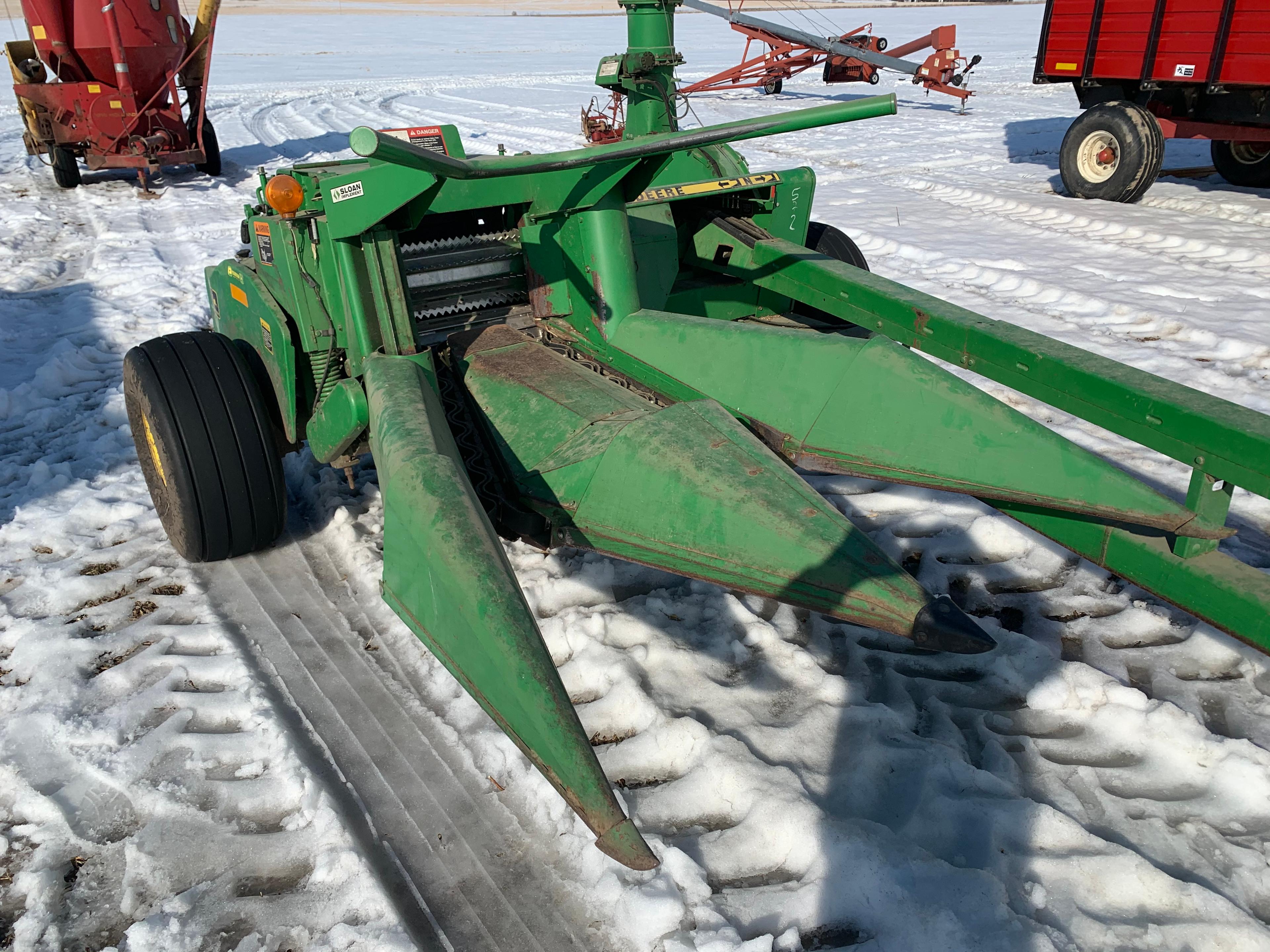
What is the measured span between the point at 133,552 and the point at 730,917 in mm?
2938

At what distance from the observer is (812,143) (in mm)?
14477

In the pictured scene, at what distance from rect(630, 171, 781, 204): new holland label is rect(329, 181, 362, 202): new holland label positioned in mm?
1090

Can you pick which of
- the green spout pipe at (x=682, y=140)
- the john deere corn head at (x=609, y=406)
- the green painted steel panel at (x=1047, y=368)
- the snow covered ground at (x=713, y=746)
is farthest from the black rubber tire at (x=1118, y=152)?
the green spout pipe at (x=682, y=140)

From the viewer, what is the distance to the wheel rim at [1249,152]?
9.88m

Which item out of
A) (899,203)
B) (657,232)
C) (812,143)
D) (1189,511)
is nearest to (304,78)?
(812,143)

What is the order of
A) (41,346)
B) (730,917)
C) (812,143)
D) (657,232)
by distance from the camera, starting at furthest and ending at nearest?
(812,143) → (41,346) → (657,232) → (730,917)

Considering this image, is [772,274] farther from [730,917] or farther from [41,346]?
[41,346]

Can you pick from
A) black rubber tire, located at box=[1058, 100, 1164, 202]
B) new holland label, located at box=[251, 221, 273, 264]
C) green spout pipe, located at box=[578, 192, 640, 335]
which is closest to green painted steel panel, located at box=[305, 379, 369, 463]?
new holland label, located at box=[251, 221, 273, 264]

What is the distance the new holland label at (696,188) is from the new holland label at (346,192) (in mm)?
1090

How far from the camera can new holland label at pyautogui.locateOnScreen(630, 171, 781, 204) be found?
3824 millimetres

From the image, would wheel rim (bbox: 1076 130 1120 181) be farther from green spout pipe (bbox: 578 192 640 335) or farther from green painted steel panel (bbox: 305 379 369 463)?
green painted steel panel (bbox: 305 379 369 463)

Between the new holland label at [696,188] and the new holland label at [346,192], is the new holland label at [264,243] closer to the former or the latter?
the new holland label at [346,192]

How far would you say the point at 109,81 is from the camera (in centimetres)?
1109

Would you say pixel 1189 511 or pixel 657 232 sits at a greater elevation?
pixel 657 232
